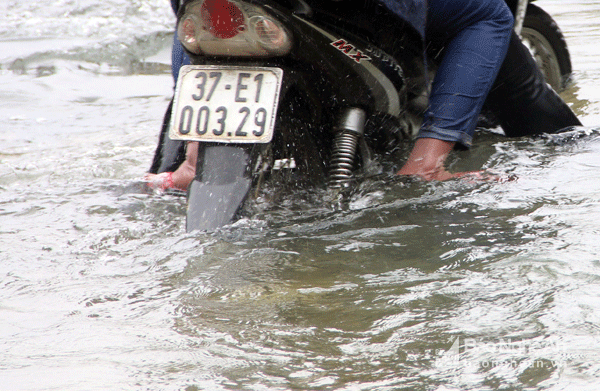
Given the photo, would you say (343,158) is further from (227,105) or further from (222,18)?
(222,18)

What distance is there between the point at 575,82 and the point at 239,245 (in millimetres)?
2982

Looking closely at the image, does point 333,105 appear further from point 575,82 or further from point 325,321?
point 575,82

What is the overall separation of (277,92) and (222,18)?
9.9 inches

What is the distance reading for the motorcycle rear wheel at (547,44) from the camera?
3.53 m

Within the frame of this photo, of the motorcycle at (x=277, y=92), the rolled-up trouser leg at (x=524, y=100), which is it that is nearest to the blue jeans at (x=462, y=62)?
the motorcycle at (x=277, y=92)

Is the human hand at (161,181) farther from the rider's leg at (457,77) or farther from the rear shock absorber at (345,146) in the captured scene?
the rider's leg at (457,77)

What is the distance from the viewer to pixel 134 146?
3326 mm

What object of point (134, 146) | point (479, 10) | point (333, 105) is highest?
point (479, 10)

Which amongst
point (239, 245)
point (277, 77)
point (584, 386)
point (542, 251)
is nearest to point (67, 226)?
point (239, 245)

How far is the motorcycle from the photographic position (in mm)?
1854

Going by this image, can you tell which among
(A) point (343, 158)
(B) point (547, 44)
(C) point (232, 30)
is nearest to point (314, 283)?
(A) point (343, 158)

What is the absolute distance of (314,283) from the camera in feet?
5.52

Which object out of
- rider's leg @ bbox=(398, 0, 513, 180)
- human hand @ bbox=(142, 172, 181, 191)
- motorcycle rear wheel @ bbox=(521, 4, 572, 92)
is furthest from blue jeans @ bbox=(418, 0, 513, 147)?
motorcycle rear wheel @ bbox=(521, 4, 572, 92)

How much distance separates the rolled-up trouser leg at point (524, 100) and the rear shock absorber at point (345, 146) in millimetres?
894
